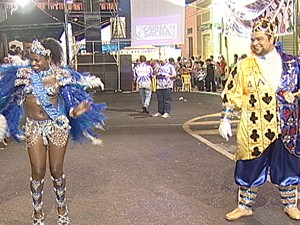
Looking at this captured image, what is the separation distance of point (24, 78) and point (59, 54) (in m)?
0.40

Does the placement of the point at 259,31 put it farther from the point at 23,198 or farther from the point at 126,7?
the point at 126,7

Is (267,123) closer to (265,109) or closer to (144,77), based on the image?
(265,109)

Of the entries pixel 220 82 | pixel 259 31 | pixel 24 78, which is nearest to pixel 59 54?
pixel 24 78

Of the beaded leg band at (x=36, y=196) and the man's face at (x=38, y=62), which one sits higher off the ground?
the man's face at (x=38, y=62)

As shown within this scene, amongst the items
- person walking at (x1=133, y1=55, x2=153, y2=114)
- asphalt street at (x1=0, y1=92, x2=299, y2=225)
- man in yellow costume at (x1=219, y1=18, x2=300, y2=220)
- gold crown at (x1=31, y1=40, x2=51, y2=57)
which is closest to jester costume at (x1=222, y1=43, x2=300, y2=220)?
man in yellow costume at (x1=219, y1=18, x2=300, y2=220)

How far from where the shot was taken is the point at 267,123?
467cm

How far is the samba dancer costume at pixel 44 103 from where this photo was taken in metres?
4.38

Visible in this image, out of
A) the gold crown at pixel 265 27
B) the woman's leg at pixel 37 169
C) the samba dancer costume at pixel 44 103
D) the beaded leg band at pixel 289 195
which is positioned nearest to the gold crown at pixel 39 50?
the samba dancer costume at pixel 44 103

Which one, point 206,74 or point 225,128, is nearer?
point 225,128

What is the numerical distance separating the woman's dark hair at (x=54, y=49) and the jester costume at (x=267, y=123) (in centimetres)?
169

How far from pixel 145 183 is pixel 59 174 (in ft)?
6.49

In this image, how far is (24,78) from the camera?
440 centimetres

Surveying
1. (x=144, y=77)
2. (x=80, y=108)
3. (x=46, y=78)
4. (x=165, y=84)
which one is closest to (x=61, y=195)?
(x=80, y=108)

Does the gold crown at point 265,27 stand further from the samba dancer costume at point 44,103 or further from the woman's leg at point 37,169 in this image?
the woman's leg at point 37,169
